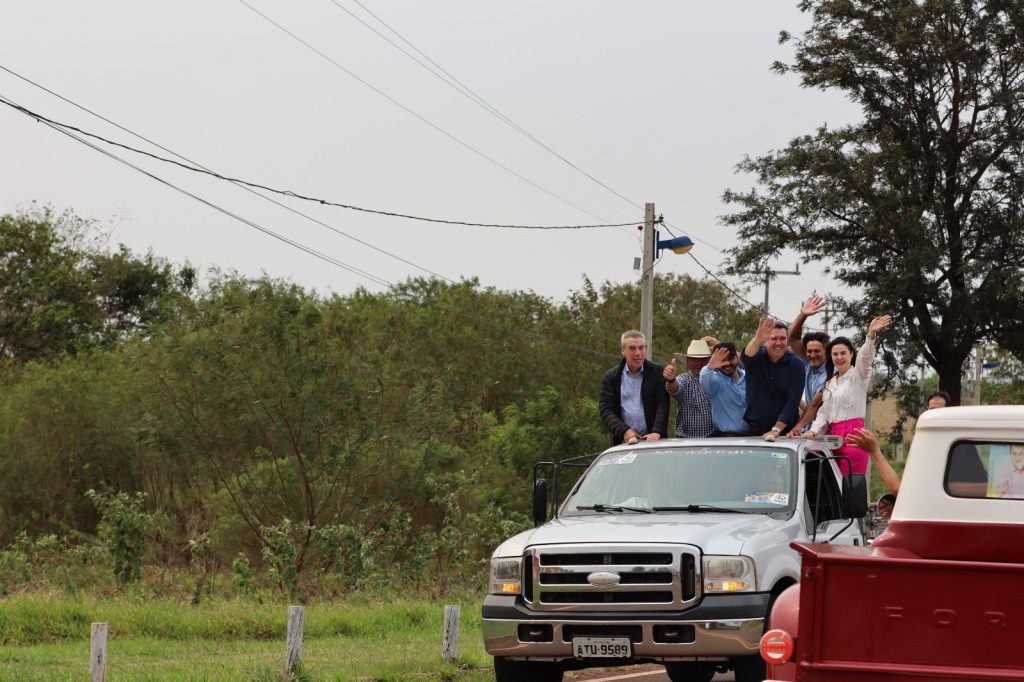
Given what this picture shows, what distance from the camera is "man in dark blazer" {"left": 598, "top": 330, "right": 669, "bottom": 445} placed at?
13.0 metres

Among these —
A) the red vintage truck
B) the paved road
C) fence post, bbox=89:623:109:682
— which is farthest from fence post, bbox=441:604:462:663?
the red vintage truck

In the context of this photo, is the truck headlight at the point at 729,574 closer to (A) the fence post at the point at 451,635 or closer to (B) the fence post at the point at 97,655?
(A) the fence post at the point at 451,635

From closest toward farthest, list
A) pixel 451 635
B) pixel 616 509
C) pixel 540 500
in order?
1. pixel 616 509
2. pixel 540 500
3. pixel 451 635

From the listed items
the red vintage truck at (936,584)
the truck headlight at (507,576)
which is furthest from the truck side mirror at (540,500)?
the red vintage truck at (936,584)

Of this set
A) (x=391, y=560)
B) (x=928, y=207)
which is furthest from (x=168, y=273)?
(x=391, y=560)

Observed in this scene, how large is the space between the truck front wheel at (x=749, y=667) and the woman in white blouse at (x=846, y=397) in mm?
2884

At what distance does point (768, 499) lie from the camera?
35.1 ft

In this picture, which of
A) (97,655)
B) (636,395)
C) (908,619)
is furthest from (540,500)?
(908,619)

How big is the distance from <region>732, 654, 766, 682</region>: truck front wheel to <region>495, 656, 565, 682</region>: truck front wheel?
52.1 inches

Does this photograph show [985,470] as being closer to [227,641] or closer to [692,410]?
[692,410]

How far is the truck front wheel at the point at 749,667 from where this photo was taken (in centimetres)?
955

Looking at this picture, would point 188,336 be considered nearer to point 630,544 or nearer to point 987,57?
point 630,544

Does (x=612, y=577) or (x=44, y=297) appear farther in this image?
(x=44, y=297)

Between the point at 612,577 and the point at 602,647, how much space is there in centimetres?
44
